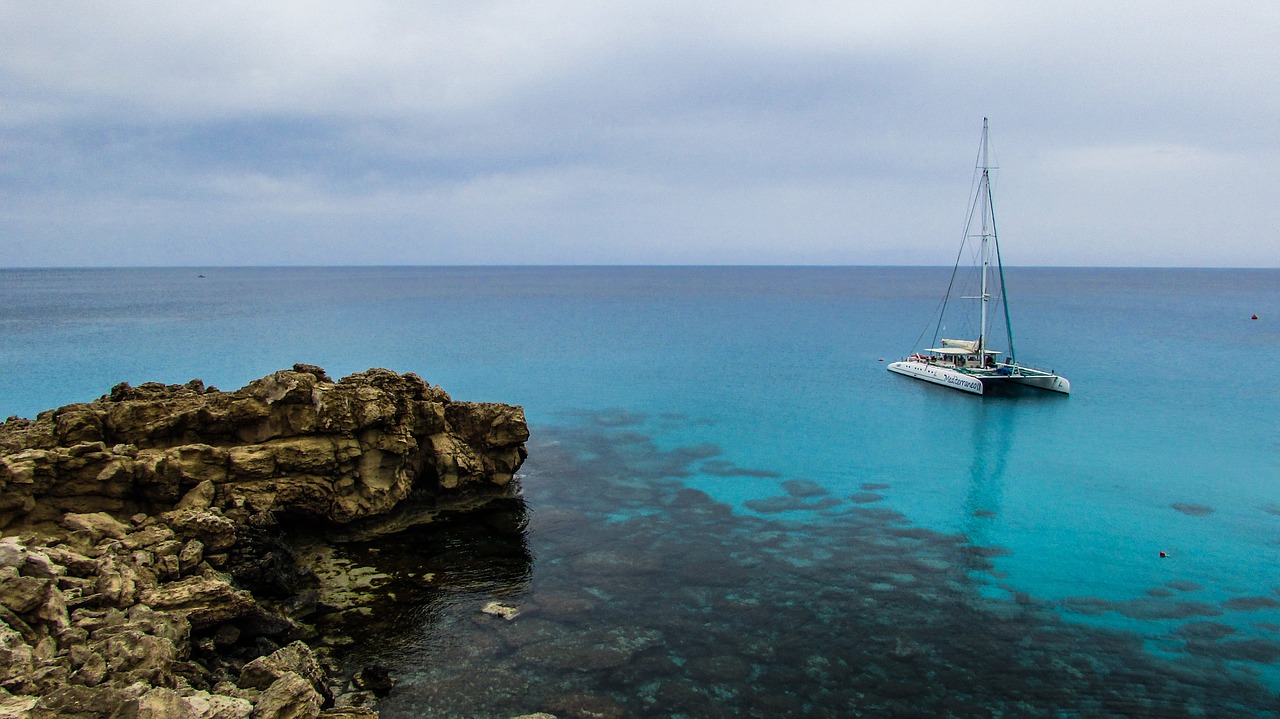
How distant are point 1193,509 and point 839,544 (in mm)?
17663

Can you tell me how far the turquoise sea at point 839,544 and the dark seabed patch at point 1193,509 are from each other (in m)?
0.16

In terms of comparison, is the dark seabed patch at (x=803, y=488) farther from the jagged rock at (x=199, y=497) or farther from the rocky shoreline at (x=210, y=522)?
the jagged rock at (x=199, y=497)

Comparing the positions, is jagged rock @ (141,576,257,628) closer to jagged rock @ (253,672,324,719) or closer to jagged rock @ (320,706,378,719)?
jagged rock @ (253,672,324,719)

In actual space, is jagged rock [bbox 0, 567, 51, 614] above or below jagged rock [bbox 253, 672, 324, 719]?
above

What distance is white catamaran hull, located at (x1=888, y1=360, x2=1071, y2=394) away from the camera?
196ft

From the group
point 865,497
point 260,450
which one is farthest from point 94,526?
point 865,497

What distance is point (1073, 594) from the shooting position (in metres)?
24.4

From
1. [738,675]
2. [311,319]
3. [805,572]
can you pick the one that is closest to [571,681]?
[738,675]

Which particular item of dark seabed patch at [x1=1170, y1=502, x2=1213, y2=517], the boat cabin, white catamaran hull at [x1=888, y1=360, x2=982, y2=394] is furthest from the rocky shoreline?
the boat cabin

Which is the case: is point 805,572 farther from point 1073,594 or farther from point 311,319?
point 311,319

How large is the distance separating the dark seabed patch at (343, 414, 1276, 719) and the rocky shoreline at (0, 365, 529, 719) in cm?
287

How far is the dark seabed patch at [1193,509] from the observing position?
3228cm

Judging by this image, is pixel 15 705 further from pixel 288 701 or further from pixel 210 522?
pixel 210 522

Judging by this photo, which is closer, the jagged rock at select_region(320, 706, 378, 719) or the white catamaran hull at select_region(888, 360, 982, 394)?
the jagged rock at select_region(320, 706, 378, 719)
